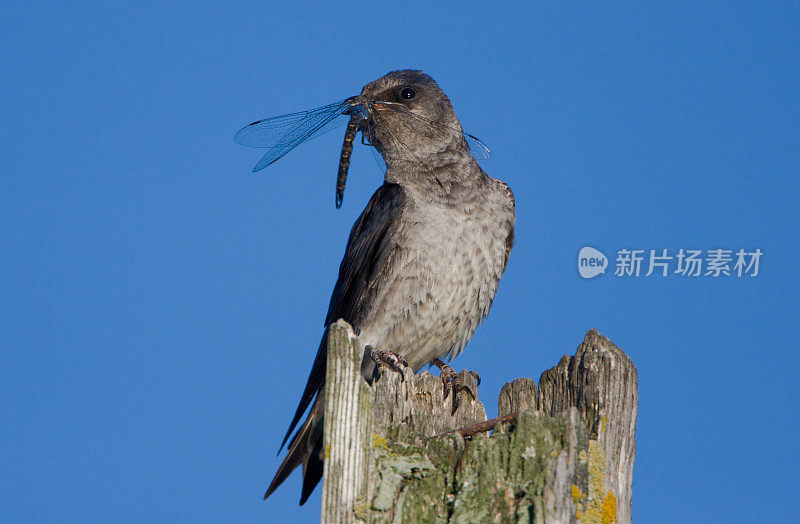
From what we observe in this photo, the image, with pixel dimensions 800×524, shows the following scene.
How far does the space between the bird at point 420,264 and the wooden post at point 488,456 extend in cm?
184

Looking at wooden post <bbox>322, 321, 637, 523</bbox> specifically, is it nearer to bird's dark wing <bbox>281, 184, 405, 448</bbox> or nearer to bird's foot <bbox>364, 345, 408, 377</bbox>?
bird's foot <bbox>364, 345, 408, 377</bbox>

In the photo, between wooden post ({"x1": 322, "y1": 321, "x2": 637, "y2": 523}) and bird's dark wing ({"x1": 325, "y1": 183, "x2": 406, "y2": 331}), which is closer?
wooden post ({"x1": 322, "y1": 321, "x2": 637, "y2": 523})

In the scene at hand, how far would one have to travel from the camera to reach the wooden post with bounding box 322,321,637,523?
10.1 feet

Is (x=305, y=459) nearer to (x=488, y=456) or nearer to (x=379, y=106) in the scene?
(x=488, y=456)

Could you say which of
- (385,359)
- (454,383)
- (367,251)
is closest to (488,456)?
(454,383)

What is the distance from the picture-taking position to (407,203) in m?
5.95

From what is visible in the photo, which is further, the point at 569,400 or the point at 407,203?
the point at 407,203

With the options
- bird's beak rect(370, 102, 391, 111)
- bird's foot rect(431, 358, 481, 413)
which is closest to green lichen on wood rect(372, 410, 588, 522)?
bird's foot rect(431, 358, 481, 413)

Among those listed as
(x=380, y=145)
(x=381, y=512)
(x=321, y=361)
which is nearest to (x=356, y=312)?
(x=321, y=361)

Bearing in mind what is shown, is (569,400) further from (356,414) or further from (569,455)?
(356,414)

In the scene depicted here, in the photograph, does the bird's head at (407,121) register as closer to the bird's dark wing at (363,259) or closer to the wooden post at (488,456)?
the bird's dark wing at (363,259)

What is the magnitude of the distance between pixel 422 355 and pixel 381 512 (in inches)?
118

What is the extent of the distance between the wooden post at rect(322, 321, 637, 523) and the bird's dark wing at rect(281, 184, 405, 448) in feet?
6.95

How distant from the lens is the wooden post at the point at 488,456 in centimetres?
308
